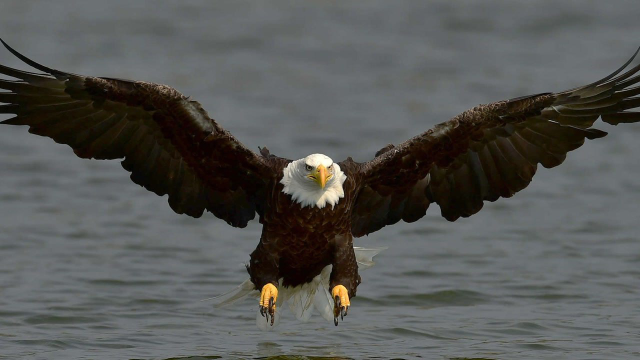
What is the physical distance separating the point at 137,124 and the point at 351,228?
70.7 inches

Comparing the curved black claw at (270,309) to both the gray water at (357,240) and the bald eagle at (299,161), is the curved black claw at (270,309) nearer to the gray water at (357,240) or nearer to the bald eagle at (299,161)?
the bald eagle at (299,161)

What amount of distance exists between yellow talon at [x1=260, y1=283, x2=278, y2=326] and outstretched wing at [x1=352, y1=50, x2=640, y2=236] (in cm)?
100

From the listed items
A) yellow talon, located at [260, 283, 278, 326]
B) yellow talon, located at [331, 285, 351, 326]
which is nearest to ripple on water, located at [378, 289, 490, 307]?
yellow talon, located at [331, 285, 351, 326]

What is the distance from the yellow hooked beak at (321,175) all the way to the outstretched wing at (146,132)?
17.4 inches

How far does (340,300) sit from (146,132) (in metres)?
1.71

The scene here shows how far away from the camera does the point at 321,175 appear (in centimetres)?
820

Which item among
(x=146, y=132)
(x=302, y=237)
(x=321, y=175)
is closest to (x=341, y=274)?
(x=302, y=237)

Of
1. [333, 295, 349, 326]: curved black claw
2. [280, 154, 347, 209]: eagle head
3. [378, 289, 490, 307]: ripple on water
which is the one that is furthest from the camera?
[378, 289, 490, 307]: ripple on water

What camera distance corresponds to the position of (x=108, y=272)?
1134 cm

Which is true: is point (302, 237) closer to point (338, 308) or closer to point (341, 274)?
point (341, 274)

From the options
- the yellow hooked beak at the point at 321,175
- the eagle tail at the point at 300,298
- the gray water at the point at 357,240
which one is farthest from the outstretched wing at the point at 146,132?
the gray water at the point at 357,240

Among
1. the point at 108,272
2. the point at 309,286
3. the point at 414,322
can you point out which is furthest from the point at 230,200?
the point at 108,272

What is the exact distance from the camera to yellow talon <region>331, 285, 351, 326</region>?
8.51 m

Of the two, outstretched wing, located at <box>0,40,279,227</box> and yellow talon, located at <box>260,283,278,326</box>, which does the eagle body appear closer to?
yellow talon, located at <box>260,283,278,326</box>
